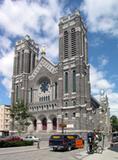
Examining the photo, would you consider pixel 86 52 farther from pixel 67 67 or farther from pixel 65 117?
pixel 65 117

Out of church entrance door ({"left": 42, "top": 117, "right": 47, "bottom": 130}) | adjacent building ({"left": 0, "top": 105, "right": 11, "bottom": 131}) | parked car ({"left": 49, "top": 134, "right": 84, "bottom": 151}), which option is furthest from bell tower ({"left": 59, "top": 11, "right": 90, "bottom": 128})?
parked car ({"left": 49, "top": 134, "right": 84, "bottom": 151})

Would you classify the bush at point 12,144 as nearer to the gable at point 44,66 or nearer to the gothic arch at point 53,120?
the gothic arch at point 53,120

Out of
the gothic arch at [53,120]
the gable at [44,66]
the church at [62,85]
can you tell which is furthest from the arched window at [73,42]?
the gothic arch at [53,120]

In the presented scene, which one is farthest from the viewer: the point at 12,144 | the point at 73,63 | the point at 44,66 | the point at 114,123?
the point at 114,123

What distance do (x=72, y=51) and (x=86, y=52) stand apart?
22.6 feet

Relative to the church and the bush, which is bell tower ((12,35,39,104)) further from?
the bush

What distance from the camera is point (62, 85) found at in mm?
69062

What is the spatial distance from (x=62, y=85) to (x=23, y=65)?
19.3 m

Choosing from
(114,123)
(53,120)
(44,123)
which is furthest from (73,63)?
(114,123)

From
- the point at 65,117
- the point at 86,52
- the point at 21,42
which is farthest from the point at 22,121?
the point at 21,42

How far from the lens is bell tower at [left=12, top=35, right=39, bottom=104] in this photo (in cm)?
7869

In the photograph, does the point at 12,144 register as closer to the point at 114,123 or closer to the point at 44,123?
the point at 44,123

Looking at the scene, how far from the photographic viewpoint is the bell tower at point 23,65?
78688 millimetres

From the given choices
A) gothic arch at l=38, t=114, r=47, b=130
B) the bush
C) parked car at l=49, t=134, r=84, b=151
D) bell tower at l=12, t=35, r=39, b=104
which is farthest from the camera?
bell tower at l=12, t=35, r=39, b=104
